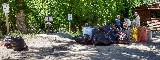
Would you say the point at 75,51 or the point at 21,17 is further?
the point at 21,17

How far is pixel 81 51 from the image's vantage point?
14250 millimetres

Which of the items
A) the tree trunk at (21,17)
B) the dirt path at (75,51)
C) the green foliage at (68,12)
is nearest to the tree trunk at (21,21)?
the tree trunk at (21,17)

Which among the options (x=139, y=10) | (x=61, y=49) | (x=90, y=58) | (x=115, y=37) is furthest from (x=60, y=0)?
(x=90, y=58)

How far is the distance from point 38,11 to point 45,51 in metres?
14.3

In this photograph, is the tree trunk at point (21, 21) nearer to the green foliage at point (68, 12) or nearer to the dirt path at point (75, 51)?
the dirt path at point (75, 51)

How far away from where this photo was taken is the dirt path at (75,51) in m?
12.9

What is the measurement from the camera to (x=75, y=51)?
14.3 m

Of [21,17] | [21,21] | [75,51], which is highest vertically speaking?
[21,17]

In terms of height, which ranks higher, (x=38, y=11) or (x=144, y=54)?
(x=38, y=11)

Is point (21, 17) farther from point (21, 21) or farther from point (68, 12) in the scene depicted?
point (68, 12)

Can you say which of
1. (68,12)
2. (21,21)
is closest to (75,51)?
(21,21)

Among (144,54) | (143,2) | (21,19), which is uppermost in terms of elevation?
(143,2)

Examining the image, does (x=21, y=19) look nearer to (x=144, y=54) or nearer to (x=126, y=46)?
(x=126, y=46)

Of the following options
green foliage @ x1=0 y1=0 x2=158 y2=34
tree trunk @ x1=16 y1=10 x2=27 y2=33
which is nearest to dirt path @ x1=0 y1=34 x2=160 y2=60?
tree trunk @ x1=16 y1=10 x2=27 y2=33
